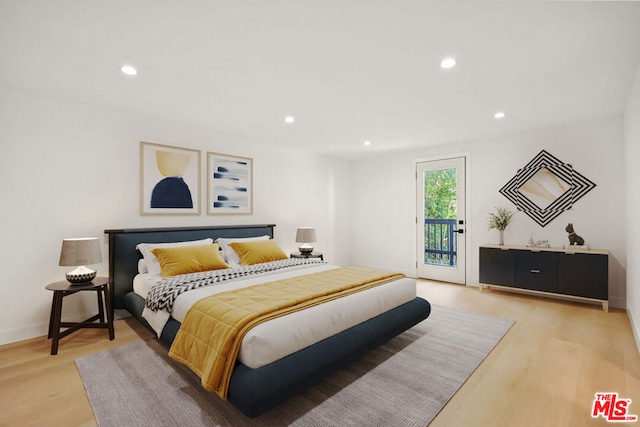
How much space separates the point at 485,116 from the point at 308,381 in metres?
3.68

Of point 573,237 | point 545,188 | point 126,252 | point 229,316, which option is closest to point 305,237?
point 126,252

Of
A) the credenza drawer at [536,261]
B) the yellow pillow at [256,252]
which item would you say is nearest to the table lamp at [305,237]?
the yellow pillow at [256,252]

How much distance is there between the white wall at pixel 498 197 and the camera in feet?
12.8

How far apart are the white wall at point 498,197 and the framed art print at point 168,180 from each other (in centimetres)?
361

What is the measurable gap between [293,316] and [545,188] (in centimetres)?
430

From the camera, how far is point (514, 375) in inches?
90.4

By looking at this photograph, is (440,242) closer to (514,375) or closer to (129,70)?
(514,375)

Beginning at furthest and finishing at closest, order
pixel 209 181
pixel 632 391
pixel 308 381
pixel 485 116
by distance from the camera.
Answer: pixel 209 181, pixel 485 116, pixel 632 391, pixel 308 381

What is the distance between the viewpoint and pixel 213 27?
6.59ft

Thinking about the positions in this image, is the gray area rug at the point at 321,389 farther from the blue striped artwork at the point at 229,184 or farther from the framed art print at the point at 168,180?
the blue striped artwork at the point at 229,184

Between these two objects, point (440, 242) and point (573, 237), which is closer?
point (573, 237)

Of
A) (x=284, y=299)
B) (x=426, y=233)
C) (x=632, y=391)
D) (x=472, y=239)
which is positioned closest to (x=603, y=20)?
(x=632, y=391)

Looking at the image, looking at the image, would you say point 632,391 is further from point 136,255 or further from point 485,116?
point 136,255

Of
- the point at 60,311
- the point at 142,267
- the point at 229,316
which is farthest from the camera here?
the point at 142,267
